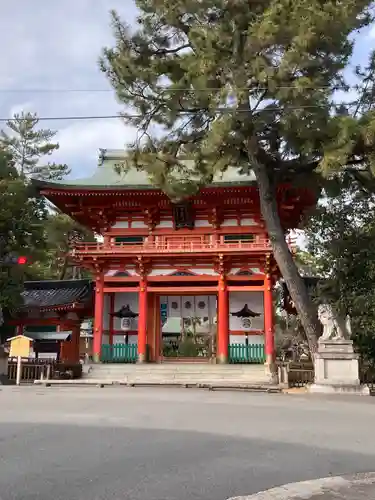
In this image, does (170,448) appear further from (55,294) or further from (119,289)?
(55,294)

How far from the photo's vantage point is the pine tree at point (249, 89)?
13.8m

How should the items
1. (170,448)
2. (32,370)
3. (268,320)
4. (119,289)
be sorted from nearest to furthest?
(170,448), (32,370), (268,320), (119,289)

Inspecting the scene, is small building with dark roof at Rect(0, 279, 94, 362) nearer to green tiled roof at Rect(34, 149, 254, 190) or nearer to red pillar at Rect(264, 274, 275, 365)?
green tiled roof at Rect(34, 149, 254, 190)

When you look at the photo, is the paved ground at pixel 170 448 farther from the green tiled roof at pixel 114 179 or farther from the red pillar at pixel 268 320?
the green tiled roof at pixel 114 179

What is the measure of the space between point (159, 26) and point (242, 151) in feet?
15.9

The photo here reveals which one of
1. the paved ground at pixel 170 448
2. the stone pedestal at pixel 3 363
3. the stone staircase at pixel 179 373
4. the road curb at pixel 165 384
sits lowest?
the paved ground at pixel 170 448

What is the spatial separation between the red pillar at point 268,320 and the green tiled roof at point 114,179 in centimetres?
457

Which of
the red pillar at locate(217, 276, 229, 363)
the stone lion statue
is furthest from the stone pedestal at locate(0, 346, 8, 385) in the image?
the stone lion statue

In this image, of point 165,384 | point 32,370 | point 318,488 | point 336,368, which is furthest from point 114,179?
point 318,488

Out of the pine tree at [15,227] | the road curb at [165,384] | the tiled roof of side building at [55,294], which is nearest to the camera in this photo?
the road curb at [165,384]

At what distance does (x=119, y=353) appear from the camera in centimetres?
2267

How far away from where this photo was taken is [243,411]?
10.0m

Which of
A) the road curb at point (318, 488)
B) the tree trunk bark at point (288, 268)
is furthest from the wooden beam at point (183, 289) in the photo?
the road curb at point (318, 488)

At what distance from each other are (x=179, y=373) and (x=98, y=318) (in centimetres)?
494
